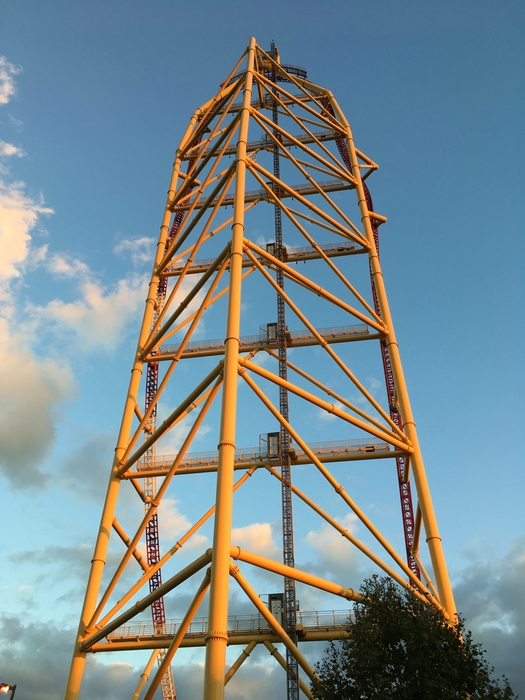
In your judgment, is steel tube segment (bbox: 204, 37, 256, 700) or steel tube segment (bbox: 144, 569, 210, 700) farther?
steel tube segment (bbox: 144, 569, 210, 700)

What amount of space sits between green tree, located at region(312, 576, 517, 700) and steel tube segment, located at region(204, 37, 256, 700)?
308 centimetres

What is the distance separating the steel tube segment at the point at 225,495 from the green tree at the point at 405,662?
121 inches

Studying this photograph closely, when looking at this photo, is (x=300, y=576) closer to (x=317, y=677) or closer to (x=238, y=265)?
(x=317, y=677)

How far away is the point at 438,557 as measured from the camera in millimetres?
13281

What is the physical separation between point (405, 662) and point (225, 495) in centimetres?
443

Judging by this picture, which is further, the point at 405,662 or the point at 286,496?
the point at 286,496

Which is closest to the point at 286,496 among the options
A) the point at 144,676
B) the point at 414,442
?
the point at 414,442

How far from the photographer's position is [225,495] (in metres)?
10.7

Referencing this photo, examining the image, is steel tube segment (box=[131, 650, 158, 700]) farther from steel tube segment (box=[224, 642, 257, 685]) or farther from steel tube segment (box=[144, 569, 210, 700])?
steel tube segment (box=[144, 569, 210, 700])

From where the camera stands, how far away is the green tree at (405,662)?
10.6m

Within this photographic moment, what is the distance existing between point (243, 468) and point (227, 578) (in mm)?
7352

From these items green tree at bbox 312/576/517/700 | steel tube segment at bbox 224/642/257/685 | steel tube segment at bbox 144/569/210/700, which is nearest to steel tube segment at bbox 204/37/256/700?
steel tube segment at bbox 144/569/210/700

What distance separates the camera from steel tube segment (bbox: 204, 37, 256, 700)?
30.4 feet

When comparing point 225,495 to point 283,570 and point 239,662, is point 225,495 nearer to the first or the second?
point 283,570
